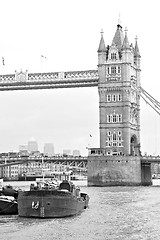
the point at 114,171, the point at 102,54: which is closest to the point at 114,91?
the point at 102,54

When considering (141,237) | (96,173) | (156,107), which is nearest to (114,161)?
(96,173)

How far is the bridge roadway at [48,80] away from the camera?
11262 cm

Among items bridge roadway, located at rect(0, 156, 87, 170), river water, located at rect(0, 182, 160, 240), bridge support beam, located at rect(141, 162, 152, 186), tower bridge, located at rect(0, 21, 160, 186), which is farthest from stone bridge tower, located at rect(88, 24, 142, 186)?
river water, located at rect(0, 182, 160, 240)

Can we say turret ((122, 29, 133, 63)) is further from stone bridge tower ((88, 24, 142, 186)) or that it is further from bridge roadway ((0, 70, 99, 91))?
bridge roadway ((0, 70, 99, 91))

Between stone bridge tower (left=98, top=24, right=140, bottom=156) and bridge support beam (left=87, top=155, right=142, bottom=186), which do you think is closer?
bridge support beam (left=87, top=155, right=142, bottom=186)

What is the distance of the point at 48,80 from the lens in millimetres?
114125

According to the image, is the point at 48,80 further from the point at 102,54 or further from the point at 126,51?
the point at 126,51

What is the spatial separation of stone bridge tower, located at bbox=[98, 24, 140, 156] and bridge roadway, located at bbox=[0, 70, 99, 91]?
2.44m

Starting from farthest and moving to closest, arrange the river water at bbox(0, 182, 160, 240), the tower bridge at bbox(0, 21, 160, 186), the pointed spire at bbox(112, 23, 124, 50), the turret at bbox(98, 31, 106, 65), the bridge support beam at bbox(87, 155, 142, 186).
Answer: the pointed spire at bbox(112, 23, 124, 50) < the turret at bbox(98, 31, 106, 65) < the tower bridge at bbox(0, 21, 160, 186) < the bridge support beam at bbox(87, 155, 142, 186) < the river water at bbox(0, 182, 160, 240)

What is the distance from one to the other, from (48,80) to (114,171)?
20.7 meters

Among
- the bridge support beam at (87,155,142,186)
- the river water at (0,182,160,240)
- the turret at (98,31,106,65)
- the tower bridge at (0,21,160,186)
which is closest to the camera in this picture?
the river water at (0,182,160,240)

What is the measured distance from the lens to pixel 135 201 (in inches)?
2469

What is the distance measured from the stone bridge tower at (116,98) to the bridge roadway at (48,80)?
2.44 metres

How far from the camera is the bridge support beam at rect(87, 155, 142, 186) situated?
105 meters
